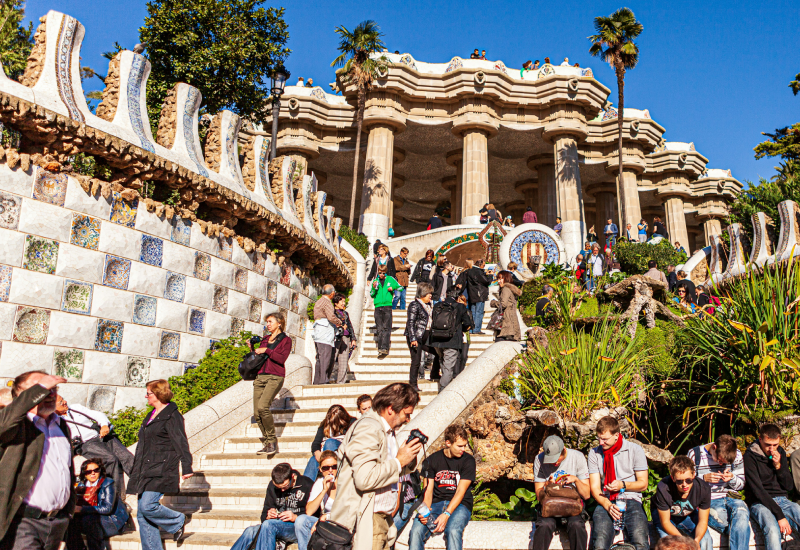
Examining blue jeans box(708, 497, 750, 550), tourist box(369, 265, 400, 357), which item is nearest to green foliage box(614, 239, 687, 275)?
tourist box(369, 265, 400, 357)

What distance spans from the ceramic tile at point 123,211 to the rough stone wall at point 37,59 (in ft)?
5.24

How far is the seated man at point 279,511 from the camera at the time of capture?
5117 millimetres

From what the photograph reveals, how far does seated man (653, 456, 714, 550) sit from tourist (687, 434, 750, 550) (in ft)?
Answer: 0.62

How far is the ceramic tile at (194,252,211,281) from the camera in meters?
9.34

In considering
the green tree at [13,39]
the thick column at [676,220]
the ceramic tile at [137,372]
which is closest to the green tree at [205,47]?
the green tree at [13,39]

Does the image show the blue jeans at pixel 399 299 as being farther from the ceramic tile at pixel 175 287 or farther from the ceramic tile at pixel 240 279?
the ceramic tile at pixel 175 287

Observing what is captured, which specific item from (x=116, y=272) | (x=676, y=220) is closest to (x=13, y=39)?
(x=116, y=272)

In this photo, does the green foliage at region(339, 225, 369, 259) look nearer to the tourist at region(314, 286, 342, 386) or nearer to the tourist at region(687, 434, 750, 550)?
the tourist at region(314, 286, 342, 386)

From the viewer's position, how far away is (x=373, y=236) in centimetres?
2734

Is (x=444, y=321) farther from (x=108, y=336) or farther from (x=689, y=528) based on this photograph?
(x=108, y=336)

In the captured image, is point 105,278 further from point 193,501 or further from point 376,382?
point 376,382

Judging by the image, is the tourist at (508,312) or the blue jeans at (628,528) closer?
the blue jeans at (628,528)

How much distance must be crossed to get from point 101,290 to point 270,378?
2.65 m

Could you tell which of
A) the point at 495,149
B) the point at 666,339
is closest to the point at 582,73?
the point at 495,149
